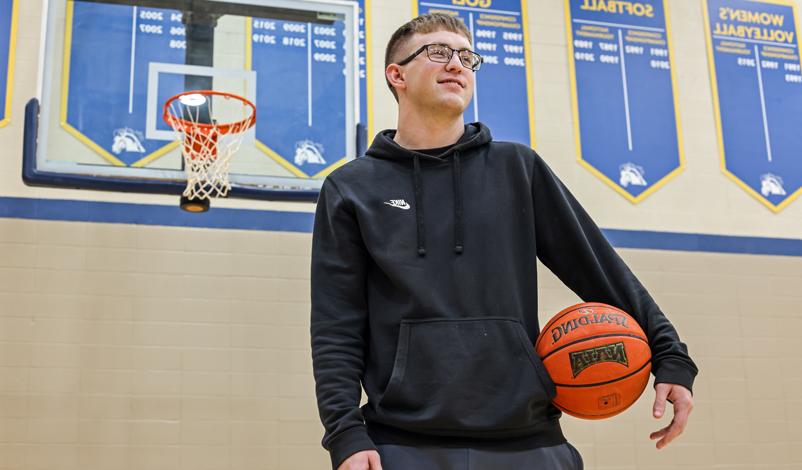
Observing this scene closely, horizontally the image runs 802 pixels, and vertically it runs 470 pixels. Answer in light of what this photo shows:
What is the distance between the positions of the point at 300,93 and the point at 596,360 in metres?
3.60

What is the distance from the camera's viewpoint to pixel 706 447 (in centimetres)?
588

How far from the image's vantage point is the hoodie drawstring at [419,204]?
6.67 ft

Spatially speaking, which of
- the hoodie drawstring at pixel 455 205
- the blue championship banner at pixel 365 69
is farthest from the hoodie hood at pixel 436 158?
the blue championship banner at pixel 365 69

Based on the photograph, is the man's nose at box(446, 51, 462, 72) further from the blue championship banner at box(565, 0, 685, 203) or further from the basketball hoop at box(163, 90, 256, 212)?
the blue championship banner at box(565, 0, 685, 203)

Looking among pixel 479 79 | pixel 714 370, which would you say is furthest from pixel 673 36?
pixel 714 370

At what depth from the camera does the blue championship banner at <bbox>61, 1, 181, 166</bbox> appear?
4.88 metres

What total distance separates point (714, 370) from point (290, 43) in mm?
3798

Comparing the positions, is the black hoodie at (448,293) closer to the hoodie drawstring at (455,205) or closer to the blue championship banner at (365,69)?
the hoodie drawstring at (455,205)

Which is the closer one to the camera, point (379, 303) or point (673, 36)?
point (379, 303)

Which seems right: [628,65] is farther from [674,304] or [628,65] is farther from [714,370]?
[714,370]

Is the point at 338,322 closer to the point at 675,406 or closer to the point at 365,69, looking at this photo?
the point at 675,406

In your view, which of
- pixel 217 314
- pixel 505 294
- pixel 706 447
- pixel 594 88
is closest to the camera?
pixel 505 294

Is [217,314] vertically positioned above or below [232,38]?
below

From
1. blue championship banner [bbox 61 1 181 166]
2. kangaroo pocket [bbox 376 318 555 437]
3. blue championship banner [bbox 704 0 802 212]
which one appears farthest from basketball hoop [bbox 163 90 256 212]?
blue championship banner [bbox 704 0 802 212]
